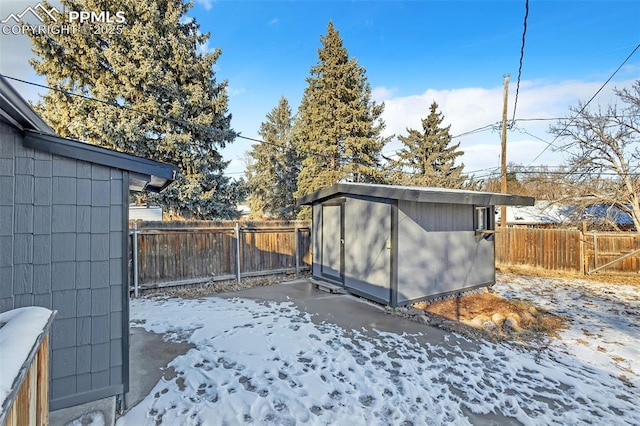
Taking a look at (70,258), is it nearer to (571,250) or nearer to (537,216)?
(571,250)

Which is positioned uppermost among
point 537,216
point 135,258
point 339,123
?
point 339,123

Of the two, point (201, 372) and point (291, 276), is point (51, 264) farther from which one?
point (291, 276)

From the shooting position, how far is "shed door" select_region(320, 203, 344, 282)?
6730 millimetres

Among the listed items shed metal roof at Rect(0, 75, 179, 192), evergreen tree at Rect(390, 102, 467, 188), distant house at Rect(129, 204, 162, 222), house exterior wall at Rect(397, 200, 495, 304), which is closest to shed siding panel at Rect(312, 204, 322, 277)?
house exterior wall at Rect(397, 200, 495, 304)

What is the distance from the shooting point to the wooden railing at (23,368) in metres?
0.99

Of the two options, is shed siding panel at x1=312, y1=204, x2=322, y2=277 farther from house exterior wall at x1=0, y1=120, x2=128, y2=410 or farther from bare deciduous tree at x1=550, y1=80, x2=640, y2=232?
bare deciduous tree at x1=550, y1=80, x2=640, y2=232

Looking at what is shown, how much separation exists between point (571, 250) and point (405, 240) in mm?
7138

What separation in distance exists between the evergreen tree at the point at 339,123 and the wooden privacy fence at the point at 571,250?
615 cm

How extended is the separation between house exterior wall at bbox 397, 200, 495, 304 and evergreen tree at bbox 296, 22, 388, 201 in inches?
302

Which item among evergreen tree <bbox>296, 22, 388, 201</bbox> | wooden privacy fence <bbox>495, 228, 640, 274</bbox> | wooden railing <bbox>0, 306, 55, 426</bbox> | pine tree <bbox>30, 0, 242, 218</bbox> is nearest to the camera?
wooden railing <bbox>0, 306, 55, 426</bbox>

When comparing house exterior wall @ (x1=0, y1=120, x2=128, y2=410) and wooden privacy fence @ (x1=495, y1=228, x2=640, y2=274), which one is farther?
wooden privacy fence @ (x1=495, y1=228, x2=640, y2=274)

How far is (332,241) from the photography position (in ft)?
23.1

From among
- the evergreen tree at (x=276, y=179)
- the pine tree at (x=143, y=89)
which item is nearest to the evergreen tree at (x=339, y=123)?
the evergreen tree at (x=276, y=179)

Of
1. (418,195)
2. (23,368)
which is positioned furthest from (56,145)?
(418,195)
